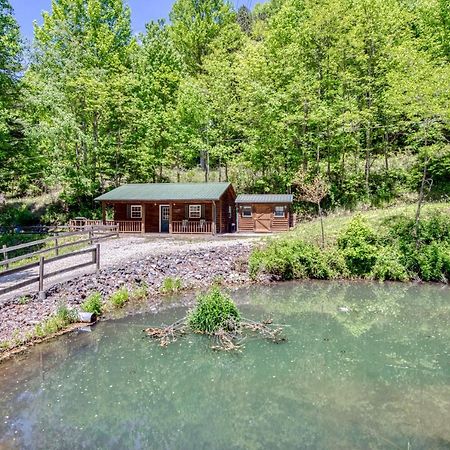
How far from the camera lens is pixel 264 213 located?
26266 millimetres

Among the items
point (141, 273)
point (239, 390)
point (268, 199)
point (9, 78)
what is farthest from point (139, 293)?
point (9, 78)

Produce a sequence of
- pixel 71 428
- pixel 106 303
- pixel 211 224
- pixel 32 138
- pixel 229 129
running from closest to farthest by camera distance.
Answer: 1. pixel 71 428
2. pixel 106 303
3. pixel 32 138
4. pixel 211 224
5. pixel 229 129

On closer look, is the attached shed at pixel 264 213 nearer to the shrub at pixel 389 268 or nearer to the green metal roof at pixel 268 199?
the green metal roof at pixel 268 199

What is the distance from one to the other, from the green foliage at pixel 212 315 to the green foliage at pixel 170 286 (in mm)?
4189

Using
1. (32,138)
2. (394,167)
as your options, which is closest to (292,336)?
(32,138)

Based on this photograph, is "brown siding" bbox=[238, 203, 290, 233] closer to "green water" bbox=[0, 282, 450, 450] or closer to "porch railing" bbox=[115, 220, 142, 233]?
"porch railing" bbox=[115, 220, 142, 233]

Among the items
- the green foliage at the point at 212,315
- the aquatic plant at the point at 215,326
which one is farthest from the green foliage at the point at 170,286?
the green foliage at the point at 212,315

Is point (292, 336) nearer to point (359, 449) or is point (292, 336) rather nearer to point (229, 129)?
point (359, 449)

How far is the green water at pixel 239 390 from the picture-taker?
6.90 m

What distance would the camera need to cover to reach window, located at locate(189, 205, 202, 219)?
86.5 feet

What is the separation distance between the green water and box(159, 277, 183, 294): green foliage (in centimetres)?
279

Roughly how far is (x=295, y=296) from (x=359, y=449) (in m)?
9.51

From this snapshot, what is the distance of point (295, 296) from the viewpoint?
15.9m

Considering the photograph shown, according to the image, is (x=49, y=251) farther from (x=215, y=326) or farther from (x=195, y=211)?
(x=215, y=326)
